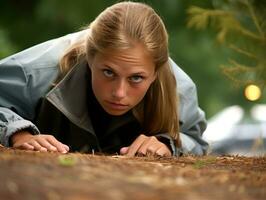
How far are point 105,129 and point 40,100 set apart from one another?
40 centimetres

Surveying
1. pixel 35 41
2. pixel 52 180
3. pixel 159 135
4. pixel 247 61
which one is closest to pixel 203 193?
pixel 52 180

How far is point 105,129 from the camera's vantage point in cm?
381

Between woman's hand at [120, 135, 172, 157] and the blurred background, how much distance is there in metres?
0.51

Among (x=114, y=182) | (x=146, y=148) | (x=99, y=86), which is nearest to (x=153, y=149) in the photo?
(x=146, y=148)

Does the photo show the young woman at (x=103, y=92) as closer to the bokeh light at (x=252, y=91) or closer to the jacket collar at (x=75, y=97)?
the jacket collar at (x=75, y=97)

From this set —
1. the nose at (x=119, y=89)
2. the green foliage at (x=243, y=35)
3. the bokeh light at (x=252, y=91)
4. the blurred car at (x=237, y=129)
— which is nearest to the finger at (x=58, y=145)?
the nose at (x=119, y=89)

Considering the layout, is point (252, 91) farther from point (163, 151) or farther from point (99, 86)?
point (99, 86)

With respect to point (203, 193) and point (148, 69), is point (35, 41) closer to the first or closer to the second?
point (148, 69)

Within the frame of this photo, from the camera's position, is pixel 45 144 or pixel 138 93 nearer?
pixel 45 144

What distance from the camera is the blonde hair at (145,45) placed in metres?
3.31

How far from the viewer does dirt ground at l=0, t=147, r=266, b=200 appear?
1617 mm

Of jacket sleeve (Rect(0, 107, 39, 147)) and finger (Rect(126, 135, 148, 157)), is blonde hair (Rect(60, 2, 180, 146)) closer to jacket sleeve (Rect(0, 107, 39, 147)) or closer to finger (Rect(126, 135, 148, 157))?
finger (Rect(126, 135, 148, 157))

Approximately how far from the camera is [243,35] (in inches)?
147

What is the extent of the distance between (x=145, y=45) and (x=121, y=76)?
0.23 meters
